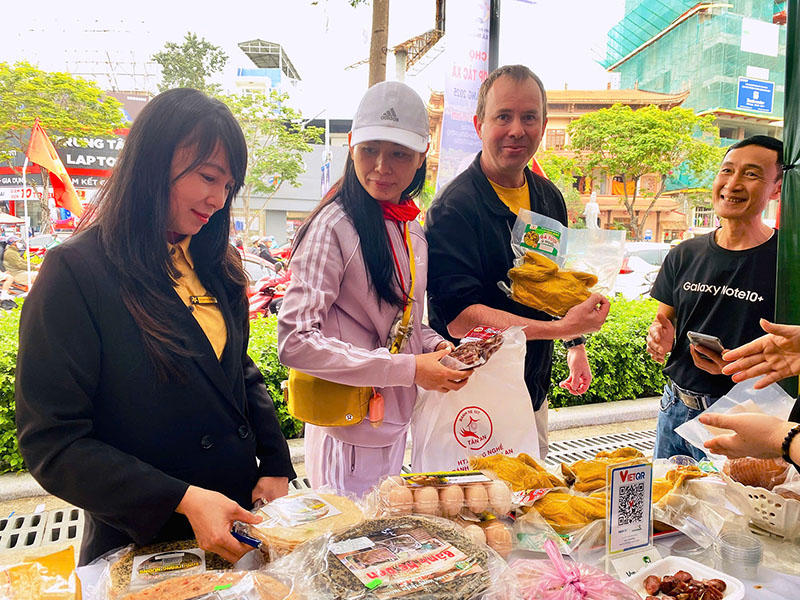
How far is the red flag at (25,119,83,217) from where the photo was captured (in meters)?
6.41

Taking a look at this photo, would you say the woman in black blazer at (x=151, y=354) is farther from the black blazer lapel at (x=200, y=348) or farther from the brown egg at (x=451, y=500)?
the brown egg at (x=451, y=500)

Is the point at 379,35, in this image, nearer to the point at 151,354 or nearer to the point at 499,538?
the point at 151,354

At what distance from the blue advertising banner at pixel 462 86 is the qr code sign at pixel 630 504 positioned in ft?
12.0

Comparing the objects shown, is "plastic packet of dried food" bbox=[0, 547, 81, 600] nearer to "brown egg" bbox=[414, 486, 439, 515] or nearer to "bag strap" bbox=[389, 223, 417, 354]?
"brown egg" bbox=[414, 486, 439, 515]

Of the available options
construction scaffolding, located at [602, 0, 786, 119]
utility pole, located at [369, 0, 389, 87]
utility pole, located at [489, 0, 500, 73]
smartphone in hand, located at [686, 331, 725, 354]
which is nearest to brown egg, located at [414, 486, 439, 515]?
smartphone in hand, located at [686, 331, 725, 354]

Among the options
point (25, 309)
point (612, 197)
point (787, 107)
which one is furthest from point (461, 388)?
point (612, 197)

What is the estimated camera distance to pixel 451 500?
43.0 inches

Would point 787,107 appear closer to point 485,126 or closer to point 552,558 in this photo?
point 485,126

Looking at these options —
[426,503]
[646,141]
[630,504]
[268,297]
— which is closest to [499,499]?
[426,503]

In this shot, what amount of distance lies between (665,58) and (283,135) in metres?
22.5

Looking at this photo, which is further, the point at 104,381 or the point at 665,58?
the point at 665,58

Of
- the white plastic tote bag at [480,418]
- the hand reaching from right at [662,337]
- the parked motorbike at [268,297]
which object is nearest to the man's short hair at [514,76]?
the white plastic tote bag at [480,418]

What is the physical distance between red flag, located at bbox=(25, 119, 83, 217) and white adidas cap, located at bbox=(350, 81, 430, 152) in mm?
6352

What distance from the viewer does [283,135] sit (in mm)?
16969
